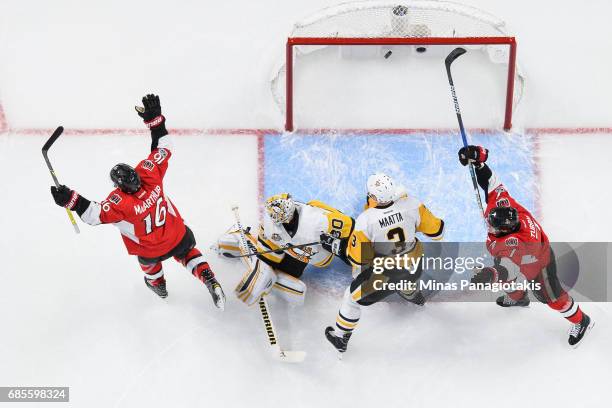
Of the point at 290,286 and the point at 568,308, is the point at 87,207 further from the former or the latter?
the point at 568,308

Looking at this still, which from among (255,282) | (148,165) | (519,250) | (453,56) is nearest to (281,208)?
(255,282)

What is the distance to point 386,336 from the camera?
5.22 meters

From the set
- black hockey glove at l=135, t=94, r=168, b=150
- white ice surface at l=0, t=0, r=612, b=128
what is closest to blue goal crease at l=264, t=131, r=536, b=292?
white ice surface at l=0, t=0, r=612, b=128

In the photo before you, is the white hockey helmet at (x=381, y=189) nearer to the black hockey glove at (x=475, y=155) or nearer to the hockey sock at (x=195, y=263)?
the black hockey glove at (x=475, y=155)

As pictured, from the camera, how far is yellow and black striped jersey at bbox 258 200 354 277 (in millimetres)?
4988

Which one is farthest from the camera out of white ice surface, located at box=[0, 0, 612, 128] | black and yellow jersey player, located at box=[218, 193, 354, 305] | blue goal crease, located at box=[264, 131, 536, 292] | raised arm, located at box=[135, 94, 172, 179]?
white ice surface, located at box=[0, 0, 612, 128]

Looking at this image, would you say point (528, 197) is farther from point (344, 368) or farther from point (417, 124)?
point (344, 368)

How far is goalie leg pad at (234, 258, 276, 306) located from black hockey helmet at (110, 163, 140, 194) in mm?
850

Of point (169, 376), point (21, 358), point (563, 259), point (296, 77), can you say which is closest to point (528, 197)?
point (563, 259)

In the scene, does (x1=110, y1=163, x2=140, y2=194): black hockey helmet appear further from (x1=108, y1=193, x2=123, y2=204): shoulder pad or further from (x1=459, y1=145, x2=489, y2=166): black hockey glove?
(x1=459, y1=145, x2=489, y2=166): black hockey glove

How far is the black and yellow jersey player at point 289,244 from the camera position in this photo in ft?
16.3

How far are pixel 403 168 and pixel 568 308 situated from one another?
1324mm

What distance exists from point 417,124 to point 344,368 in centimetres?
161

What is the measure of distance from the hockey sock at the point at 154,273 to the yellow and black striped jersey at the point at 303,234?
55 cm
